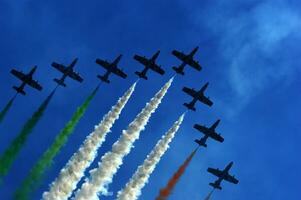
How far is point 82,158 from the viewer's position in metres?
159

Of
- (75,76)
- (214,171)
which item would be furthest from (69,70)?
(214,171)

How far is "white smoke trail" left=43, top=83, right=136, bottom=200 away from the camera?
154875mm

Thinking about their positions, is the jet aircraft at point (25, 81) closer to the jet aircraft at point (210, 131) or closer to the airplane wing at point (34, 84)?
the airplane wing at point (34, 84)

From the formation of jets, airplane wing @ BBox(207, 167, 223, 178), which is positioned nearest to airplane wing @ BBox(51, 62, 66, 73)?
the formation of jets

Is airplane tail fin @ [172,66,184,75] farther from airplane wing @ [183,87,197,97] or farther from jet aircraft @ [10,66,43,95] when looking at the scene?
jet aircraft @ [10,66,43,95]

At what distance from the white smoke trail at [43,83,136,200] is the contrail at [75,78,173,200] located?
7.84 feet

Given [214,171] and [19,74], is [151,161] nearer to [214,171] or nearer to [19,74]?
[214,171]

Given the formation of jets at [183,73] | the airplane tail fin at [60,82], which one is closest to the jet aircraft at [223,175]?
the formation of jets at [183,73]

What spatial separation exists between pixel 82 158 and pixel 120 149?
25.3ft

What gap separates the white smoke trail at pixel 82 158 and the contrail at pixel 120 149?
2391 mm

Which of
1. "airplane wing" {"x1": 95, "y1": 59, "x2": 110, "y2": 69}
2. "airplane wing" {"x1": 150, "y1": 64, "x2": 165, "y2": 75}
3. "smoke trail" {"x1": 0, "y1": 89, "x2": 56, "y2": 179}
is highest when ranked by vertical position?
"airplane wing" {"x1": 150, "y1": 64, "x2": 165, "y2": 75}

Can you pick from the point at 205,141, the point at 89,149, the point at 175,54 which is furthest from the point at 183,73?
the point at 89,149

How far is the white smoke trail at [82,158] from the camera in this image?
154875mm

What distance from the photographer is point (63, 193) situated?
154 metres
